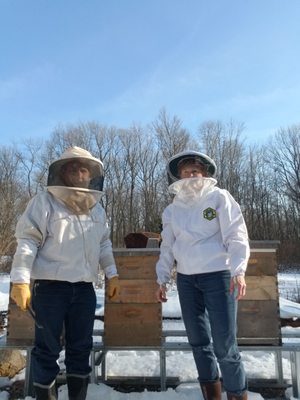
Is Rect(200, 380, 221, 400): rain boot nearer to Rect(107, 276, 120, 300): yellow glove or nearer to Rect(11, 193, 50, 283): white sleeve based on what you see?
Rect(107, 276, 120, 300): yellow glove

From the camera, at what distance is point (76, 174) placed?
3.13 m

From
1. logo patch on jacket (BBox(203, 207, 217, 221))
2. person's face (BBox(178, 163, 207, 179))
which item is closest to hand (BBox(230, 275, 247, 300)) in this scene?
logo patch on jacket (BBox(203, 207, 217, 221))

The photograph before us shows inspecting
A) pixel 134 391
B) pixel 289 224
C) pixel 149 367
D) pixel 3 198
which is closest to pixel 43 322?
pixel 134 391

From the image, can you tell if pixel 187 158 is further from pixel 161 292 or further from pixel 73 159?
→ pixel 161 292

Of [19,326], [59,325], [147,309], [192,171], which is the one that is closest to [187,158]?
[192,171]

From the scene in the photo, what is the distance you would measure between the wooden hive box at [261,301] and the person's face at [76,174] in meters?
1.56

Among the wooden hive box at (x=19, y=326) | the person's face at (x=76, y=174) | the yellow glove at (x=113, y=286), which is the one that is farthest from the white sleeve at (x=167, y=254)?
the wooden hive box at (x=19, y=326)

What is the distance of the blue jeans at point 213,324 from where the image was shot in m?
2.69

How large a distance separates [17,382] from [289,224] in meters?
35.6

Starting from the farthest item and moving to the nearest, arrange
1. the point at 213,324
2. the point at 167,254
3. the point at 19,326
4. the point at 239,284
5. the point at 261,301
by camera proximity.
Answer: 1. the point at 19,326
2. the point at 261,301
3. the point at 167,254
4. the point at 213,324
5. the point at 239,284

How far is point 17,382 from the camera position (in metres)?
4.18

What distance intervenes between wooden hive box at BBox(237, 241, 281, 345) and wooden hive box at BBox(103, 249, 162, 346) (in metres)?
0.80

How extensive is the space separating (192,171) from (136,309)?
142 cm

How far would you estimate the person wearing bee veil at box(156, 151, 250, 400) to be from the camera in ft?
8.85
